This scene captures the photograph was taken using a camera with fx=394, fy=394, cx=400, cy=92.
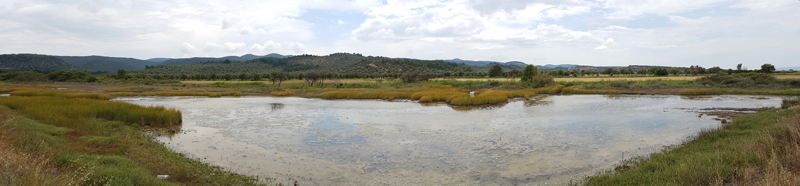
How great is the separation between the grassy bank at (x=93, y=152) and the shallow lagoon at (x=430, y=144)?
1083 millimetres

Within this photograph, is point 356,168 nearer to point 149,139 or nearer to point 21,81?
point 149,139

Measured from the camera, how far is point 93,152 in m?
9.75

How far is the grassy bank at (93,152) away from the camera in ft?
20.5

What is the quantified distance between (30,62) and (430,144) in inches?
7538

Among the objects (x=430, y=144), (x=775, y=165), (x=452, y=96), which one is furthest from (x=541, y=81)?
(x=775, y=165)

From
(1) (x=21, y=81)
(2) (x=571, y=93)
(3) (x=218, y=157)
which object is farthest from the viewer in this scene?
(1) (x=21, y=81)

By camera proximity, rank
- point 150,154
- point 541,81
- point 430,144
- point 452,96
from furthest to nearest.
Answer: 1. point 541,81
2. point 452,96
3. point 430,144
4. point 150,154

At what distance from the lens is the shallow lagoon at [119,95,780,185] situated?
9891mm

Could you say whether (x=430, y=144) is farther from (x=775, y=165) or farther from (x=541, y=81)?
(x=541, y=81)

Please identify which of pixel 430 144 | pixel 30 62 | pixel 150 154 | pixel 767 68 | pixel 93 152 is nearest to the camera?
pixel 93 152

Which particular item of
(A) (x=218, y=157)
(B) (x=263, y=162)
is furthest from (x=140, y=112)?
(B) (x=263, y=162)

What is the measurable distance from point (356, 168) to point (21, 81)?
8116 cm

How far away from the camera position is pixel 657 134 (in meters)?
15.1

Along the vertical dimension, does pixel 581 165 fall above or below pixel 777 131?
below
